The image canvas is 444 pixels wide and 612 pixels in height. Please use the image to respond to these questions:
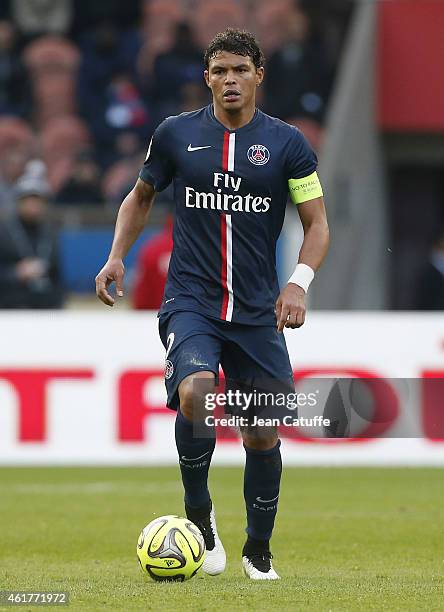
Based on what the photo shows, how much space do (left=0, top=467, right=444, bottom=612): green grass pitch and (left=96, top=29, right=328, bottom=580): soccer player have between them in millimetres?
466

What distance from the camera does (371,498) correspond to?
9.56m

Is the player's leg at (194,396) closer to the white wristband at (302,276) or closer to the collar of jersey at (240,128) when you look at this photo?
the white wristband at (302,276)

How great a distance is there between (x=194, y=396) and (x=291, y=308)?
523 mm

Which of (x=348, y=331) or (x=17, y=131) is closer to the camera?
(x=348, y=331)

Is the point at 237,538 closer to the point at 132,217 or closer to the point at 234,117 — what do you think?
the point at 132,217

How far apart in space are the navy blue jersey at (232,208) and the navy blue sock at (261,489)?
0.56 m

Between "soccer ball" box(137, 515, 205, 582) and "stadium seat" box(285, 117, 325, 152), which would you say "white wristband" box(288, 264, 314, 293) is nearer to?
"soccer ball" box(137, 515, 205, 582)

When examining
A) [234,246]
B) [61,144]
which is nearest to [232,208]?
[234,246]

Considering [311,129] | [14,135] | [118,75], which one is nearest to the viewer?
[311,129]

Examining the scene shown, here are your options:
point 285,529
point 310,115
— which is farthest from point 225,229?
point 310,115

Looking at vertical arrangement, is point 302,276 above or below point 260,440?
above

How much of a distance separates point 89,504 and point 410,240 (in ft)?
38.9

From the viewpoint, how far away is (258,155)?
6.00m

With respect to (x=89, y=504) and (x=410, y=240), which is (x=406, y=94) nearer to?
(x=410, y=240)
